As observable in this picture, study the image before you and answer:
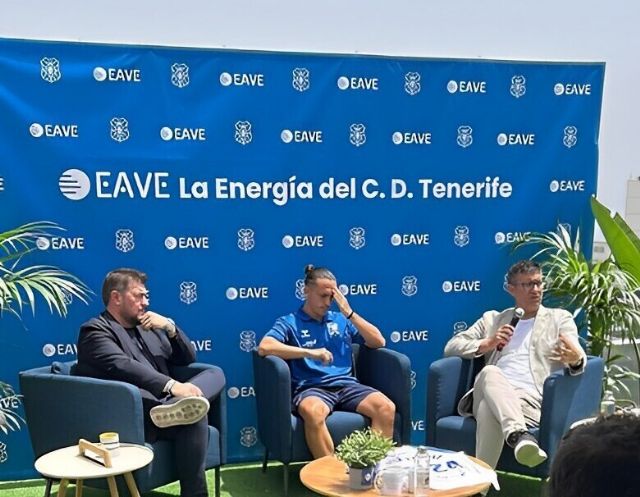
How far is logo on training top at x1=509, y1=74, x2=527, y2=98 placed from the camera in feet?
15.9

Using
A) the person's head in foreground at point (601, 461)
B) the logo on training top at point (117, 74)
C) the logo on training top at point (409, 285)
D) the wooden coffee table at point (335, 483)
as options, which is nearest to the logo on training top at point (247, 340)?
the logo on training top at point (409, 285)

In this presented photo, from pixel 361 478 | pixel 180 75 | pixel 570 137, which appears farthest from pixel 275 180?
pixel 361 478

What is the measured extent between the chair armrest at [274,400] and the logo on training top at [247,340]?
1.25 ft

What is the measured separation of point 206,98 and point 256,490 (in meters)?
2.13

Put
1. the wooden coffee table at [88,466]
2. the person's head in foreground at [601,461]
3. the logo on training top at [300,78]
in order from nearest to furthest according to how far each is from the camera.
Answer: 1. the person's head in foreground at [601,461]
2. the wooden coffee table at [88,466]
3. the logo on training top at [300,78]

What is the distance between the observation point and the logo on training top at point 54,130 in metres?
4.18

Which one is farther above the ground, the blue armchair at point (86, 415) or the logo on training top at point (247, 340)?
the logo on training top at point (247, 340)

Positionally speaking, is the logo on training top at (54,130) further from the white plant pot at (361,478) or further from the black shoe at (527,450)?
the black shoe at (527,450)

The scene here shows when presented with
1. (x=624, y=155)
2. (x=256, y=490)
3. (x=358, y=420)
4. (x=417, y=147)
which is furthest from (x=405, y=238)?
(x=624, y=155)

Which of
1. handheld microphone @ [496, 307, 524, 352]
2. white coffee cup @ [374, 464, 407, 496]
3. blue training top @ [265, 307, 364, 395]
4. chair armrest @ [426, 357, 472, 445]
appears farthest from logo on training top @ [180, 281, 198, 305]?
white coffee cup @ [374, 464, 407, 496]

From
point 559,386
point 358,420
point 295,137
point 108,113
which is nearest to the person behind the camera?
point 559,386

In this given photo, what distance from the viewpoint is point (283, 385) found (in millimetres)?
3912

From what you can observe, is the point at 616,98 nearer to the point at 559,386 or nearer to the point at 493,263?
the point at 493,263

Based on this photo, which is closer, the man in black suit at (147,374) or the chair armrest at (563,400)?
the man in black suit at (147,374)
